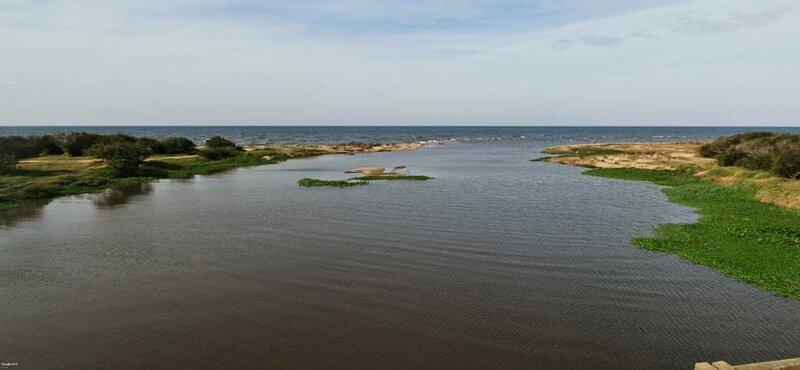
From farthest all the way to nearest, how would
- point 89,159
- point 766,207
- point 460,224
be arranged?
point 89,159 < point 766,207 < point 460,224

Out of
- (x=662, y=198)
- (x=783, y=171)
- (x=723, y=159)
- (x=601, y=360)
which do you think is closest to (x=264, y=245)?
(x=601, y=360)

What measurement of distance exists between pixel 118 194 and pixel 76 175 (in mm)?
10549

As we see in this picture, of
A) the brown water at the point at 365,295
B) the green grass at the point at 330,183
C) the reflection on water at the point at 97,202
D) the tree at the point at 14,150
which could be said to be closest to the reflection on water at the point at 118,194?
the reflection on water at the point at 97,202

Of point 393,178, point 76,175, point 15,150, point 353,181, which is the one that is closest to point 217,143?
A: point 15,150

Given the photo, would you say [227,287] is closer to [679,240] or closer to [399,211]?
[399,211]

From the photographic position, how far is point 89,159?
6241 centimetres

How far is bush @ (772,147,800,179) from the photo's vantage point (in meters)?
41.9

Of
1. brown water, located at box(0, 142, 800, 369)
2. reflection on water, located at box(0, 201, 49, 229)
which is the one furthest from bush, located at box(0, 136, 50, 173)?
brown water, located at box(0, 142, 800, 369)

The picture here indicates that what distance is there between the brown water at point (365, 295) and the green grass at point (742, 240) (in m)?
1.10

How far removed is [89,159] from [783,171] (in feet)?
256

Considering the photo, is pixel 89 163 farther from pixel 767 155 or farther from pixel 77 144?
pixel 767 155

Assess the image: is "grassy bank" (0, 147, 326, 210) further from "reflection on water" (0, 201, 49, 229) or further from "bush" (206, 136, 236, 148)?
"bush" (206, 136, 236, 148)

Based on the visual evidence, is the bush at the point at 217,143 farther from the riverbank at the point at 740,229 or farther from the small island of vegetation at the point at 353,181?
the riverbank at the point at 740,229

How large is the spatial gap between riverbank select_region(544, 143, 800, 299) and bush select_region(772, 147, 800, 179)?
156 cm
